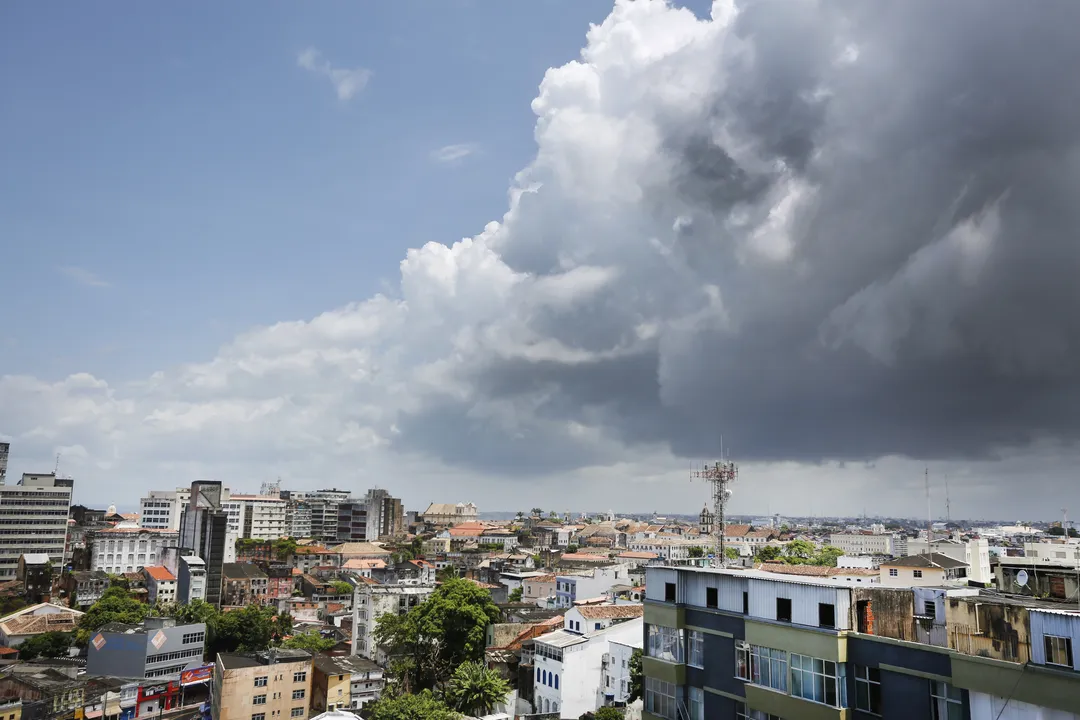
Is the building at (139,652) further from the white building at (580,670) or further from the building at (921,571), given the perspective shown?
the building at (921,571)

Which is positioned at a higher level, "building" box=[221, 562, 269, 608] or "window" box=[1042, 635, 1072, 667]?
"window" box=[1042, 635, 1072, 667]

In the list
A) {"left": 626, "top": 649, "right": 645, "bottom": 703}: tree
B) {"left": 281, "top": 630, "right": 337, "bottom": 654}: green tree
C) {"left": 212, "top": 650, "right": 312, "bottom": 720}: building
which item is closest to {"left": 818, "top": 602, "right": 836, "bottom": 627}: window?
{"left": 626, "top": 649, "right": 645, "bottom": 703}: tree

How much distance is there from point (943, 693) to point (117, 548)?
466ft

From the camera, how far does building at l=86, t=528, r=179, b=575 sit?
12769cm

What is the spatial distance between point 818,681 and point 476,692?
1517 inches

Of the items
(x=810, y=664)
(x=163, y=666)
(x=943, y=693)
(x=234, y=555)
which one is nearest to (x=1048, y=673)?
(x=943, y=693)

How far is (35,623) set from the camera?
280 ft

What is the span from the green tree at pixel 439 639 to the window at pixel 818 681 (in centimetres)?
4886

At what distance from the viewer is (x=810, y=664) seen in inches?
846

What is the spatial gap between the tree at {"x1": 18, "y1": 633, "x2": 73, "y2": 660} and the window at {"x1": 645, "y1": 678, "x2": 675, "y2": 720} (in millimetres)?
81865

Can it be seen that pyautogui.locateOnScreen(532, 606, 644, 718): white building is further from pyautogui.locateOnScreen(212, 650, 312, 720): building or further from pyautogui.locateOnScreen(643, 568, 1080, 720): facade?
pyautogui.locateOnScreen(643, 568, 1080, 720): facade

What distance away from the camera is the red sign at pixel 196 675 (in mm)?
72688

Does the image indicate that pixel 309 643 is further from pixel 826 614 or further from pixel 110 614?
pixel 826 614

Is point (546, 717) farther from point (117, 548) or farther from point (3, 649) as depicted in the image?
point (117, 548)
